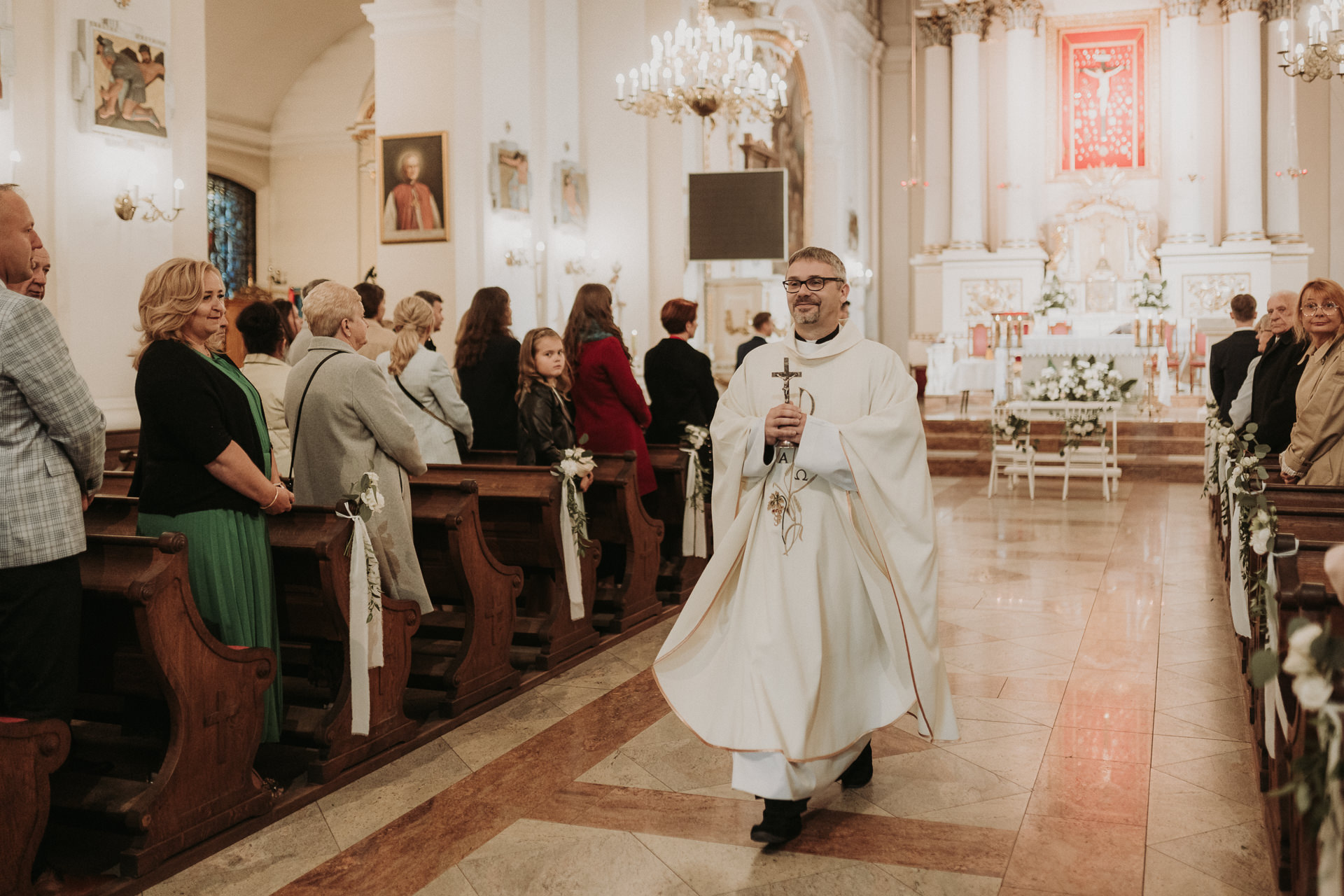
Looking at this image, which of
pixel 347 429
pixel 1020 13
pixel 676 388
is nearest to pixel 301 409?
pixel 347 429

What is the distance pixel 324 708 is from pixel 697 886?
1781 mm

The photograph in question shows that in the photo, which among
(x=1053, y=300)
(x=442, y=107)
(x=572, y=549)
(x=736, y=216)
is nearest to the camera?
(x=572, y=549)

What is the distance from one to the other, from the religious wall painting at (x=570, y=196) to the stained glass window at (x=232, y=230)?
258 inches

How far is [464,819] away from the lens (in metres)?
3.57

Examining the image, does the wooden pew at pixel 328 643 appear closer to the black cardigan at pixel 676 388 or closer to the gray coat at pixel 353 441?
the gray coat at pixel 353 441

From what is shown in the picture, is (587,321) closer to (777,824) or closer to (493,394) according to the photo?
(493,394)

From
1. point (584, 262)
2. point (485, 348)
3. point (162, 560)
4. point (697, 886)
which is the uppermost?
point (584, 262)

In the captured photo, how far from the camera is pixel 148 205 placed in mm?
7414

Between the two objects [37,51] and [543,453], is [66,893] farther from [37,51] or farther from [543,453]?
[37,51]

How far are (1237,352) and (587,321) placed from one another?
506cm

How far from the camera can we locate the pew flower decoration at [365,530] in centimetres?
388

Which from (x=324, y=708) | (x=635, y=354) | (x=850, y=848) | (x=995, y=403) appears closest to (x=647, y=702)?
(x=324, y=708)

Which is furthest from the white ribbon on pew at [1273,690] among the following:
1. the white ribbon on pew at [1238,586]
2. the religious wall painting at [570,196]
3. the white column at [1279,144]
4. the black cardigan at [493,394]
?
the white column at [1279,144]

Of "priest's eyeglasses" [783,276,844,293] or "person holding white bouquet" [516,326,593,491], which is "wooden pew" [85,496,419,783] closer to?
"person holding white bouquet" [516,326,593,491]
